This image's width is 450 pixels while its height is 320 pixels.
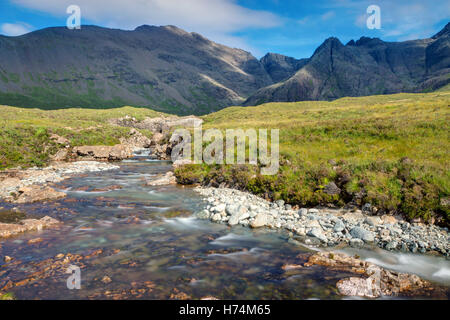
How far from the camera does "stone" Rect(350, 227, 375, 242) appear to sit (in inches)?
475

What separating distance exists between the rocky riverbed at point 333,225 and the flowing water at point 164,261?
0.72 m

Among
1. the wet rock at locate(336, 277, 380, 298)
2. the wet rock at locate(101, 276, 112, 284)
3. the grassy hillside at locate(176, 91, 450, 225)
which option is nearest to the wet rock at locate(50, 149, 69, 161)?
the grassy hillside at locate(176, 91, 450, 225)

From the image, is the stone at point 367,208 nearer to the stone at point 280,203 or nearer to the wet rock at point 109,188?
the stone at point 280,203

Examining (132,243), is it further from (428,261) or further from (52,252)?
(428,261)

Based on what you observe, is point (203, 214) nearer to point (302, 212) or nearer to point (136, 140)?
point (302, 212)

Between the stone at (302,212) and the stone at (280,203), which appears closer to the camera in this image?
the stone at (302,212)

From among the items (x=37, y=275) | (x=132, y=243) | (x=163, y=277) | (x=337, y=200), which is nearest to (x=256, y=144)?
(x=337, y=200)

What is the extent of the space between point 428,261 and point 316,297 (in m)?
5.50

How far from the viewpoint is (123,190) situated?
23.1 meters

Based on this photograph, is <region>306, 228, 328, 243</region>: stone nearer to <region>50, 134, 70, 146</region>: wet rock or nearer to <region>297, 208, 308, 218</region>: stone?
<region>297, 208, 308, 218</region>: stone

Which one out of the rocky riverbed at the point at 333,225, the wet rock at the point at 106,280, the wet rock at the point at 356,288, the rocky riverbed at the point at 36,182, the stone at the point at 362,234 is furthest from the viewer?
the rocky riverbed at the point at 36,182

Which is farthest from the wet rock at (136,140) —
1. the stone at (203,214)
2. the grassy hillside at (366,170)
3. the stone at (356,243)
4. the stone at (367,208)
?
the stone at (356,243)

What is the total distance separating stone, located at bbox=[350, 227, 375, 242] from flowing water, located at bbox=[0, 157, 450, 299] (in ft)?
3.31

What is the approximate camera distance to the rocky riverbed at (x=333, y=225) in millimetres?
11633
